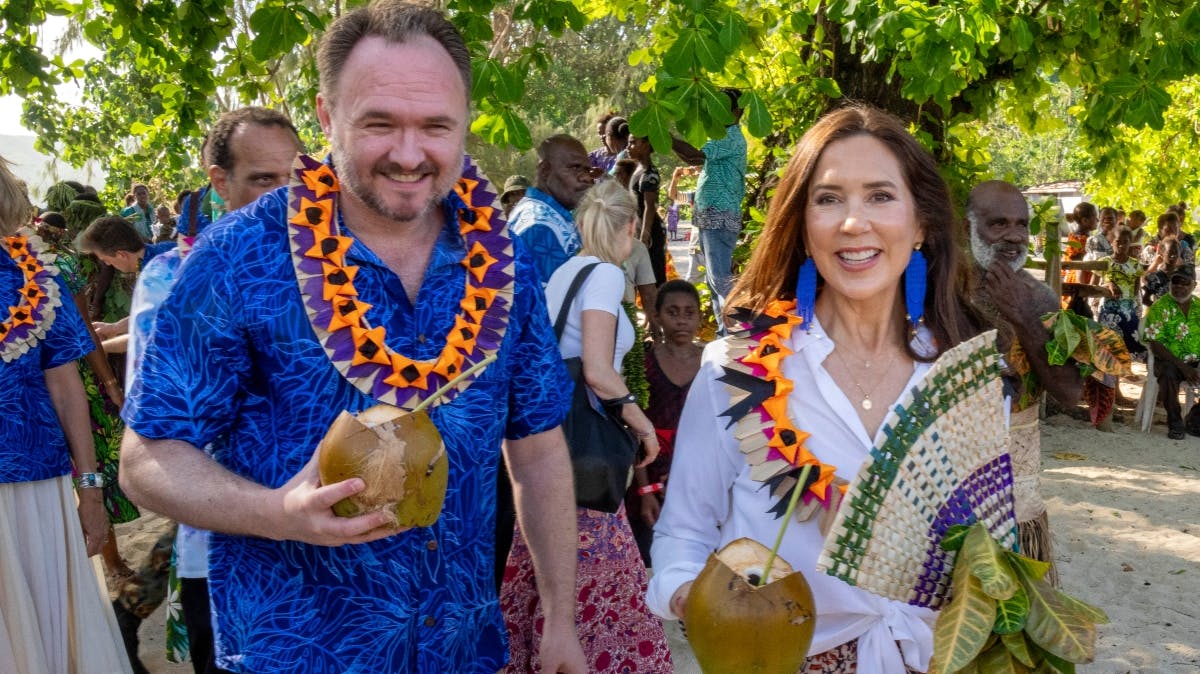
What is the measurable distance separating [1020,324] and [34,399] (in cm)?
352

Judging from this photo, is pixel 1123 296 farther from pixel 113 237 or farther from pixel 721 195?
pixel 113 237

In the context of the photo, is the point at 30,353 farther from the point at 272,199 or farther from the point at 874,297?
the point at 874,297

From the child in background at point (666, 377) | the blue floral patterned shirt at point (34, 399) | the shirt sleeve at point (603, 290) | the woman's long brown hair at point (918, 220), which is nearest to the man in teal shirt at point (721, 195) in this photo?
the child in background at point (666, 377)

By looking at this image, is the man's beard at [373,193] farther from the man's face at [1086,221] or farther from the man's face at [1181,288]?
the man's face at [1086,221]

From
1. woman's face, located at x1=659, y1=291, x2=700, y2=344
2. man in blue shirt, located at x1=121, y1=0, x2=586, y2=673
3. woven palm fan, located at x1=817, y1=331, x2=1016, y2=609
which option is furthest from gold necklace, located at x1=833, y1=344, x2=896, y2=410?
woman's face, located at x1=659, y1=291, x2=700, y2=344

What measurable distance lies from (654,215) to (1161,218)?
696 centimetres

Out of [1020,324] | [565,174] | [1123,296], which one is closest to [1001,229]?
[1020,324]

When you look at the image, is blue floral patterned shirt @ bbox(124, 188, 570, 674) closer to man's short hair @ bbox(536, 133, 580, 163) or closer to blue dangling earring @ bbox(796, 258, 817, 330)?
blue dangling earring @ bbox(796, 258, 817, 330)

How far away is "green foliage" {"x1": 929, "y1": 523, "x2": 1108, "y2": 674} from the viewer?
1.70m

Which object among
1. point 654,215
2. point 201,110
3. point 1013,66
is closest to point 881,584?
point 201,110

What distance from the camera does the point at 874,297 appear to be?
2312 millimetres

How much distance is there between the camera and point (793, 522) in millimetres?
2131

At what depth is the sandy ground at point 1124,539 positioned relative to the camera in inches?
203

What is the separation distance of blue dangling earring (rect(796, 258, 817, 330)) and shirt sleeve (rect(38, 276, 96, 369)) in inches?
108
